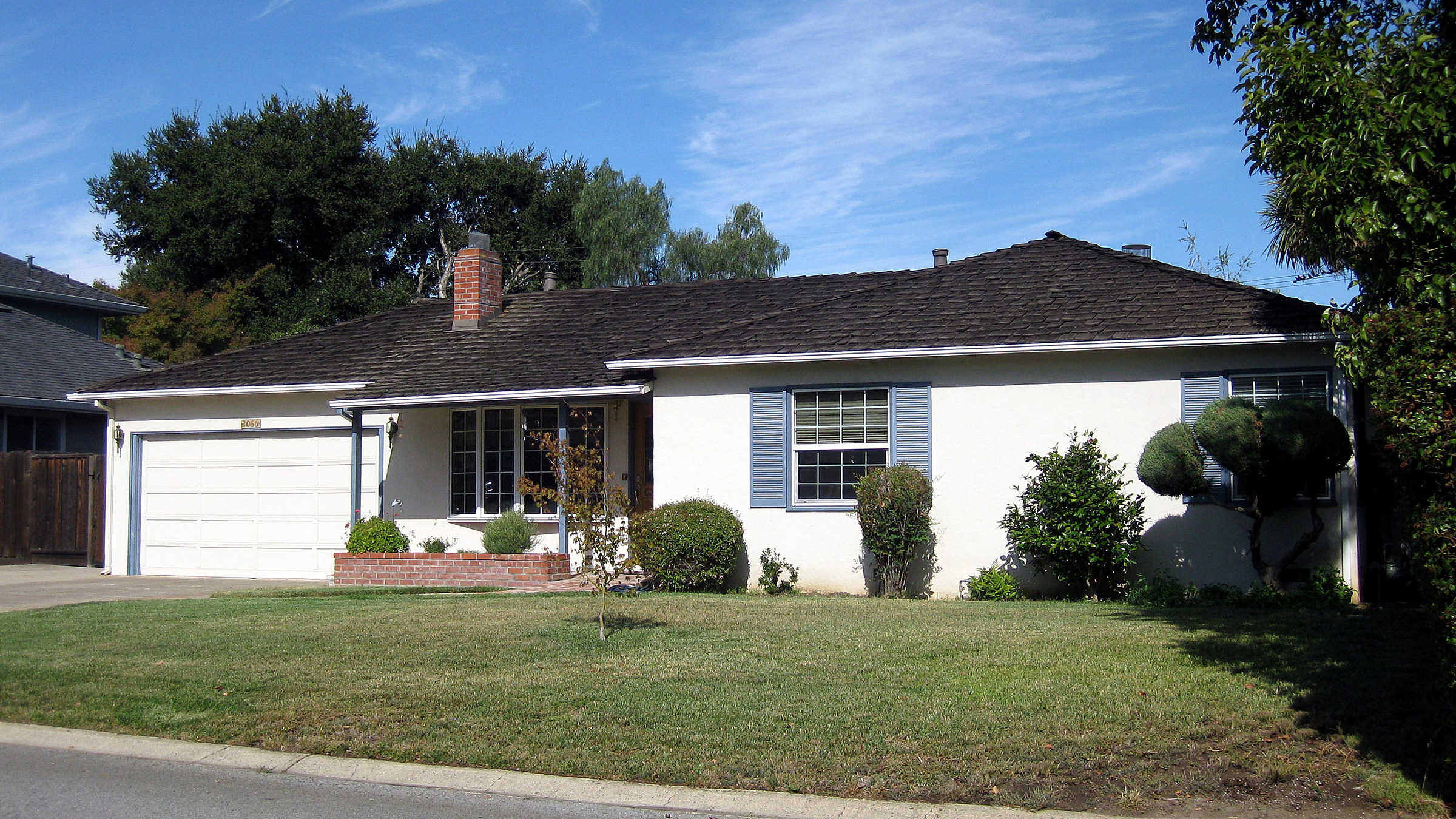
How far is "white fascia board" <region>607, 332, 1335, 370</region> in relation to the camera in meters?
12.7

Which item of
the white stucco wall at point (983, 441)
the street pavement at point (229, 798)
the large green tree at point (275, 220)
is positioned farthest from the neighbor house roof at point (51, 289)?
the street pavement at point (229, 798)

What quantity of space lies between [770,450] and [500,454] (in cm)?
493

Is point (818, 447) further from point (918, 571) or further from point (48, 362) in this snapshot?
point (48, 362)

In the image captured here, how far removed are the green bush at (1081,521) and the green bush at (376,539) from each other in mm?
8663

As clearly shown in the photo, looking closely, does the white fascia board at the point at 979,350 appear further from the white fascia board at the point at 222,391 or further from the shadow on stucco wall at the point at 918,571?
the white fascia board at the point at 222,391

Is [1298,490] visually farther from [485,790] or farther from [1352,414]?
[485,790]

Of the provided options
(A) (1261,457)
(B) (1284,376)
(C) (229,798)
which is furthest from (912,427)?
(C) (229,798)

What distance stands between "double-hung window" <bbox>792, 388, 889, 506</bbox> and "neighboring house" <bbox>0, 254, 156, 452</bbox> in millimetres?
15889

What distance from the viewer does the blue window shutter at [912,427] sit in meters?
14.3

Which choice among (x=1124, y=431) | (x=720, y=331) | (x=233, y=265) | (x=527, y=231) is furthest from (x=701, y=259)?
(x=1124, y=431)

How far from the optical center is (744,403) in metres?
15.0

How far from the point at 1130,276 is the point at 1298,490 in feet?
11.6

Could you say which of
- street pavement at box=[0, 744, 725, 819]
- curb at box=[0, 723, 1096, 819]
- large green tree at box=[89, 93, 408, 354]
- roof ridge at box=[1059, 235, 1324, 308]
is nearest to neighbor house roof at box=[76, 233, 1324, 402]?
roof ridge at box=[1059, 235, 1324, 308]

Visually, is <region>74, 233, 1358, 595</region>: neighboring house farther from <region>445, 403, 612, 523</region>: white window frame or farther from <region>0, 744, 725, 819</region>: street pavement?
<region>0, 744, 725, 819</region>: street pavement
